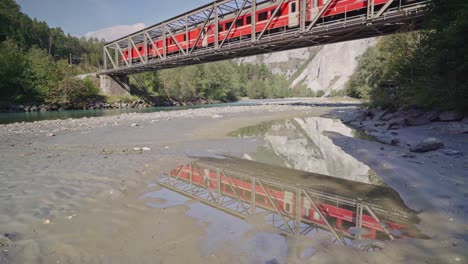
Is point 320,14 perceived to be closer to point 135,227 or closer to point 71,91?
point 135,227

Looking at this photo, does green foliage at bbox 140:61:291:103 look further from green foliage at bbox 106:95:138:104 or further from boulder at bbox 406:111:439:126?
boulder at bbox 406:111:439:126

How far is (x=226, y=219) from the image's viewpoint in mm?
3537

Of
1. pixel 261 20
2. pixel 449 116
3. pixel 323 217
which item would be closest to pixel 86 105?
pixel 261 20

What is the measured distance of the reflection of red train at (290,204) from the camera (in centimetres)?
321

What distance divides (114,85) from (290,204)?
179 feet

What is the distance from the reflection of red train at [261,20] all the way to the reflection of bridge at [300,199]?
18349 millimetres

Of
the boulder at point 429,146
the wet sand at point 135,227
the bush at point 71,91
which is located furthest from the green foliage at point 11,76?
the boulder at point 429,146

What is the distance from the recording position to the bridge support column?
49656 mm

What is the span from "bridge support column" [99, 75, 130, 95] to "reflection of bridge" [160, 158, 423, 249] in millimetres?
50676

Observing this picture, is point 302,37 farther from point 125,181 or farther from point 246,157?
point 125,181

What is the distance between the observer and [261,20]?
24.4 m

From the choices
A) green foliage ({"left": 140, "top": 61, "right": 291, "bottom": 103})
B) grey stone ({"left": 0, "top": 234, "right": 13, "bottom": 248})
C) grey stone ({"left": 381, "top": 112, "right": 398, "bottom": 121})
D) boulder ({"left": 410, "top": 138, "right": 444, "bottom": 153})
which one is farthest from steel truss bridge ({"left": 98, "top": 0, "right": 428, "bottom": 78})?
green foliage ({"left": 140, "top": 61, "right": 291, "bottom": 103})

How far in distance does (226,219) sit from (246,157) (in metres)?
3.95

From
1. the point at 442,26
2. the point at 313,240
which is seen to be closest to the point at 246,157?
the point at 313,240
